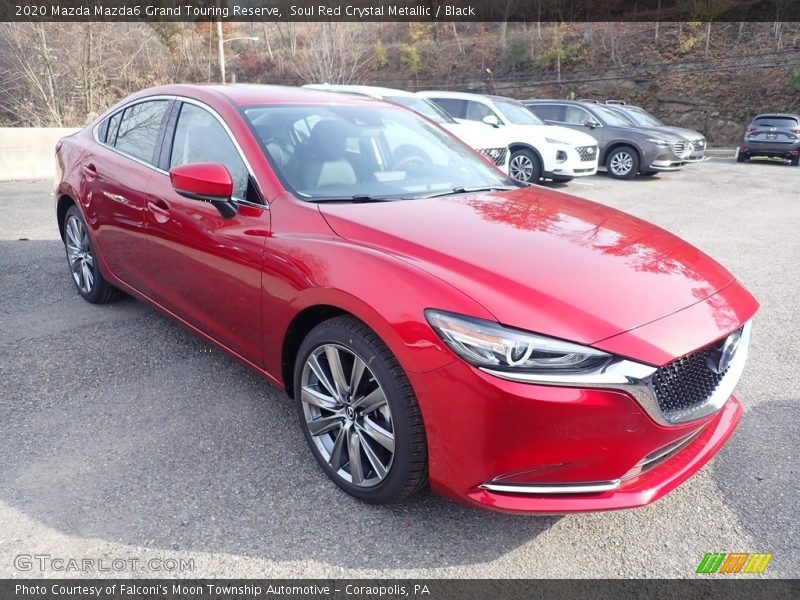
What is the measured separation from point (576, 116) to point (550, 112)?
0.66 m

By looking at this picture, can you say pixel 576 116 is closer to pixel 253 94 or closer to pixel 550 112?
pixel 550 112

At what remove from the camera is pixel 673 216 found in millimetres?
9539

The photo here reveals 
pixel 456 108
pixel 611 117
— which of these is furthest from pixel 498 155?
pixel 611 117

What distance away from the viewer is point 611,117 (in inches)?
587

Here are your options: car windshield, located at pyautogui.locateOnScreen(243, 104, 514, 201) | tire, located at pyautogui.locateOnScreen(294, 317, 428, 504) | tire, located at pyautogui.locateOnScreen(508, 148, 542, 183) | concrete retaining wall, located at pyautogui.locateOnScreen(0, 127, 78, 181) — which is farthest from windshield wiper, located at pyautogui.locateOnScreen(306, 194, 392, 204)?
concrete retaining wall, located at pyautogui.locateOnScreen(0, 127, 78, 181)

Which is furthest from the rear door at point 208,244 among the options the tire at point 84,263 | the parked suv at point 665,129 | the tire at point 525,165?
the parked suv at point 665,129

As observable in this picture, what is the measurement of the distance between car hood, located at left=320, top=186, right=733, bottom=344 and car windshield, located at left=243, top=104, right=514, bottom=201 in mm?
208

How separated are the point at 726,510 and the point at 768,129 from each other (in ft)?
69.5

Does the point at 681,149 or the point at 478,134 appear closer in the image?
the point at 478,134

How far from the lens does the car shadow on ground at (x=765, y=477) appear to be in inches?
95.6

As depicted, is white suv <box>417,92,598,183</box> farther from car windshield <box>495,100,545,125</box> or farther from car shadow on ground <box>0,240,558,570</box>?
car shadow on ground <box>0,240,558,570</box>

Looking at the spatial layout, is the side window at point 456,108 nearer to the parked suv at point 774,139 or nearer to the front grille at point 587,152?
the front grille at point 587,152

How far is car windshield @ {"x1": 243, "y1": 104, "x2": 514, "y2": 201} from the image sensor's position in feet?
9.95

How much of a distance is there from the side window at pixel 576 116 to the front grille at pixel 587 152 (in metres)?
2.45
